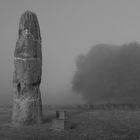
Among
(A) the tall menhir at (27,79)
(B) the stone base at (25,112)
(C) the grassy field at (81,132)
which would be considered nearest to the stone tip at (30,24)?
(A) the tall menhir at (27,79)

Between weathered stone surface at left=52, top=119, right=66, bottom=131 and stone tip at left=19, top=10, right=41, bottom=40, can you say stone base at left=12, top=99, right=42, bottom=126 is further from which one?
stone tip at left=19, top=10, right=41, bottom=40

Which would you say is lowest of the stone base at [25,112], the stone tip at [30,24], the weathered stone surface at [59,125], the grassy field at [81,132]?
the grassy field at [81,132]

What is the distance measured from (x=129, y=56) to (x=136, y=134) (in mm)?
40132

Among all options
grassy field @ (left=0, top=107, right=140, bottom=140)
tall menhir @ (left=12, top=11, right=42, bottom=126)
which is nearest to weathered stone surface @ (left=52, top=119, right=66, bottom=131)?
grassy field @ (left=0, top=107, right=140, bottom=140)

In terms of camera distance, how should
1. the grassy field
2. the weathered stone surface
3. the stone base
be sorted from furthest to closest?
the stone base
the weathered stone surface
the grassy field

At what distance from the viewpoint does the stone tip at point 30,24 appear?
23016mm

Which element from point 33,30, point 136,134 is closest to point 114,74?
point 33,30

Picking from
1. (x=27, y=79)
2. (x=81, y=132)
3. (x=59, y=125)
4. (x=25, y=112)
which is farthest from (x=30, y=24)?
(x=81, y=132)

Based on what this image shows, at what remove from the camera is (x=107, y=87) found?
54.4m

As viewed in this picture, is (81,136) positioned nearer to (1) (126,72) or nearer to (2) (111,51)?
(1) (126,72)

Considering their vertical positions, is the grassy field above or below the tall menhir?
below

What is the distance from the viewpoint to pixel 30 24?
912 inches

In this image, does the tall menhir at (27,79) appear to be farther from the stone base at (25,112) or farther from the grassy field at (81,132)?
the grassy field at (81,132)

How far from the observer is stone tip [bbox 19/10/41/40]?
23.0 m
